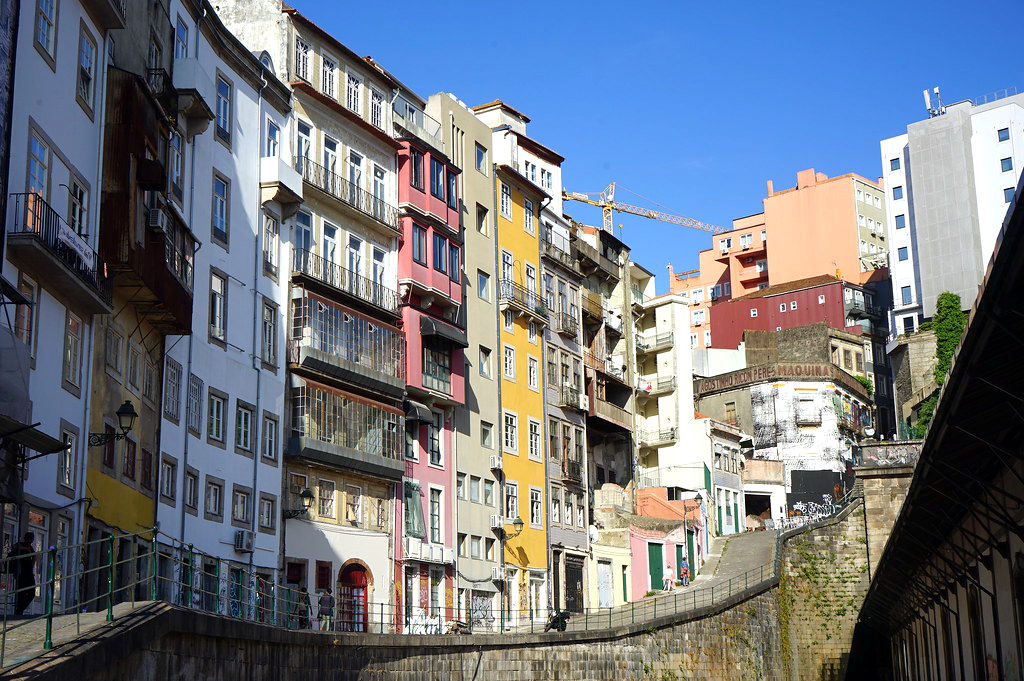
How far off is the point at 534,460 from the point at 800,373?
28392mm

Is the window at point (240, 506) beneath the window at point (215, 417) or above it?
beneath

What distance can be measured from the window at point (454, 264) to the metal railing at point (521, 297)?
5.10 metres

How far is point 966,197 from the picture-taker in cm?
7912

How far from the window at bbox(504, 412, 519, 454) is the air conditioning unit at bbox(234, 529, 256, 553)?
64.1ft

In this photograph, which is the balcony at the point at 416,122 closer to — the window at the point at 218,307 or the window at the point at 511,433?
the window at the point at 511,433

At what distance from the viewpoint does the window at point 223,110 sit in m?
38.0

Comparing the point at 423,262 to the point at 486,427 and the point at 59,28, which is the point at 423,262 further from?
the point at 59,28

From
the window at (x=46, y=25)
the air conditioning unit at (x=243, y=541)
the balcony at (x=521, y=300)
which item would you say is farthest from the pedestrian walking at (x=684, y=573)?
the window at (x=46, y=25)

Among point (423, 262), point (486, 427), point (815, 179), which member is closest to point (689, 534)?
point (486, 427)

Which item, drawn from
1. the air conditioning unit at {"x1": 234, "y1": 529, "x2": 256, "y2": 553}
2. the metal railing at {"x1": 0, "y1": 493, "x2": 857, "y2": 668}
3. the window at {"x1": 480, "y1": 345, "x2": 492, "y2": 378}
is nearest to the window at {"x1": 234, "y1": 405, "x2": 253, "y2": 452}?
the air conditioning unit at {"x1": 234, "y1": 529, "x2": 256, "y2": 553}

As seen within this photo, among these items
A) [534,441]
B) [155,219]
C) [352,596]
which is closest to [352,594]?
[352,596]

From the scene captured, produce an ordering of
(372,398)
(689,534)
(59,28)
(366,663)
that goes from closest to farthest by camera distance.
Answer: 1. (59,28)
2. (366,663)
3. (372,398)
4. (689,534)

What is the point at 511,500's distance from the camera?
54.6 metres

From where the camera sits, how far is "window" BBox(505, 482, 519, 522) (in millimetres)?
54075
